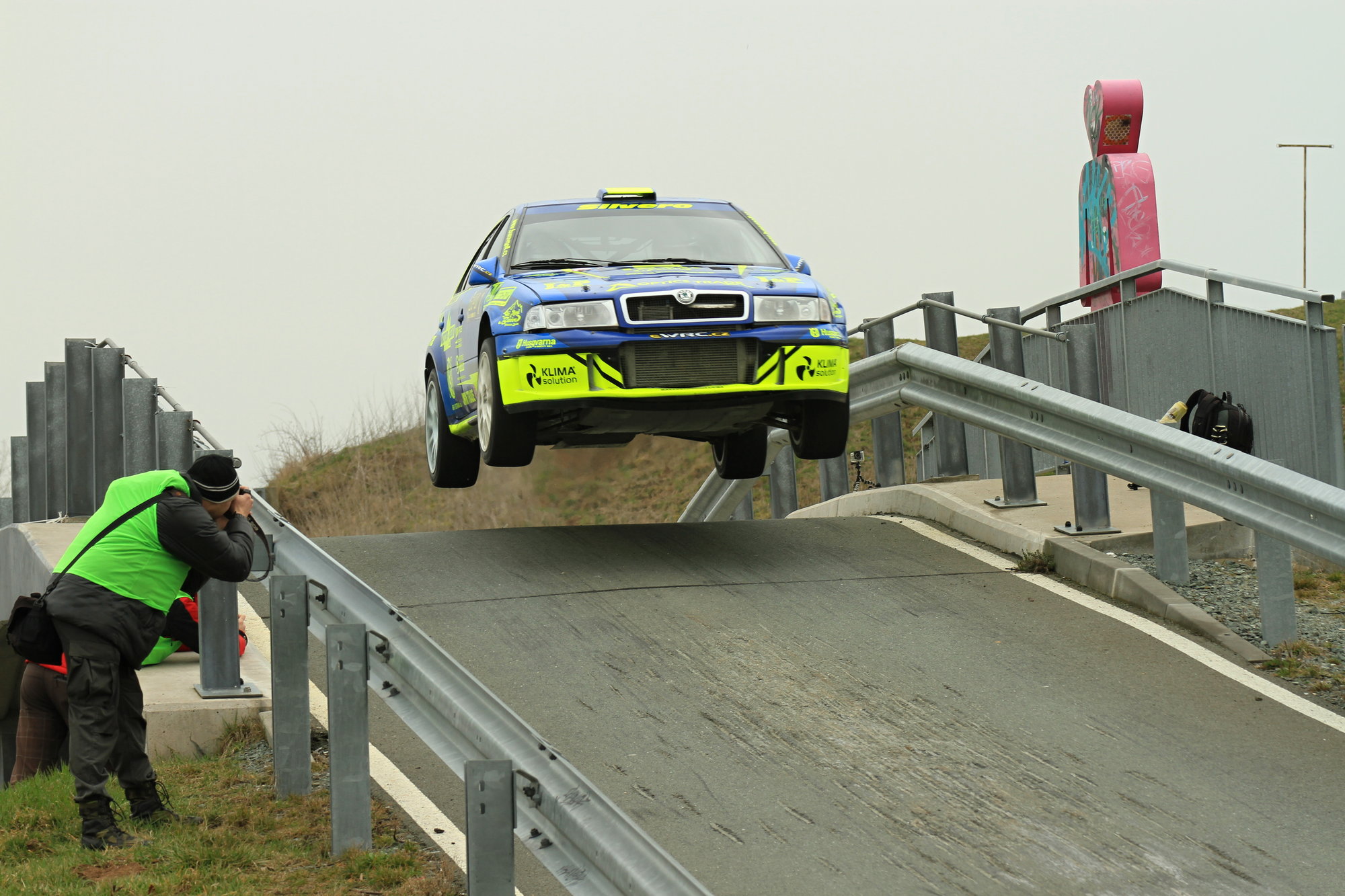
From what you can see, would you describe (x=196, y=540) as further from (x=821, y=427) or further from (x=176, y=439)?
(x=821, y=427)

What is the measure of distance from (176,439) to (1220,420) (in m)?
7.80

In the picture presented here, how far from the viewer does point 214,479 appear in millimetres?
5879

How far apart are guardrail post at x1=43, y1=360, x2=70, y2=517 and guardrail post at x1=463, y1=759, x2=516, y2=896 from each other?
1113 cm

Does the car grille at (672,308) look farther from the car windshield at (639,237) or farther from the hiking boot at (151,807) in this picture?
the hiking boot at (151,807)

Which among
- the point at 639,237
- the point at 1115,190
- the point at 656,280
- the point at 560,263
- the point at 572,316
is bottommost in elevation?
the point at 572,316

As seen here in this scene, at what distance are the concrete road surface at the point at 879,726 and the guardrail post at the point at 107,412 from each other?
9.14ft

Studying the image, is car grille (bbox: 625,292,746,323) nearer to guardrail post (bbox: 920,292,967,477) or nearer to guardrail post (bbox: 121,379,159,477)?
guardrail post (bbox: 121,379,159,477)

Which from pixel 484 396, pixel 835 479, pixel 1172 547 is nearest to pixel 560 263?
pixel 484 396

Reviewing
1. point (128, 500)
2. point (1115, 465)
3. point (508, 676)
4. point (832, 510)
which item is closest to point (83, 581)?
point (128, 500)

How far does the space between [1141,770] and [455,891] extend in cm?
269

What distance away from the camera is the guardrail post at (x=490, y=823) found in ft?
12.9

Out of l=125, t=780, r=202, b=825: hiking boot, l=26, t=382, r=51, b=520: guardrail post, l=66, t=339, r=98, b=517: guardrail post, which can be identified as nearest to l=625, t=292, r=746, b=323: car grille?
A: l=125, t=780, r=202, b=825: hiking boot

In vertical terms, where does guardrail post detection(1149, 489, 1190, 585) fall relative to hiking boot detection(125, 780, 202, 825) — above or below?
above

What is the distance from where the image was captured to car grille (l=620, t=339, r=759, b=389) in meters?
8.46
